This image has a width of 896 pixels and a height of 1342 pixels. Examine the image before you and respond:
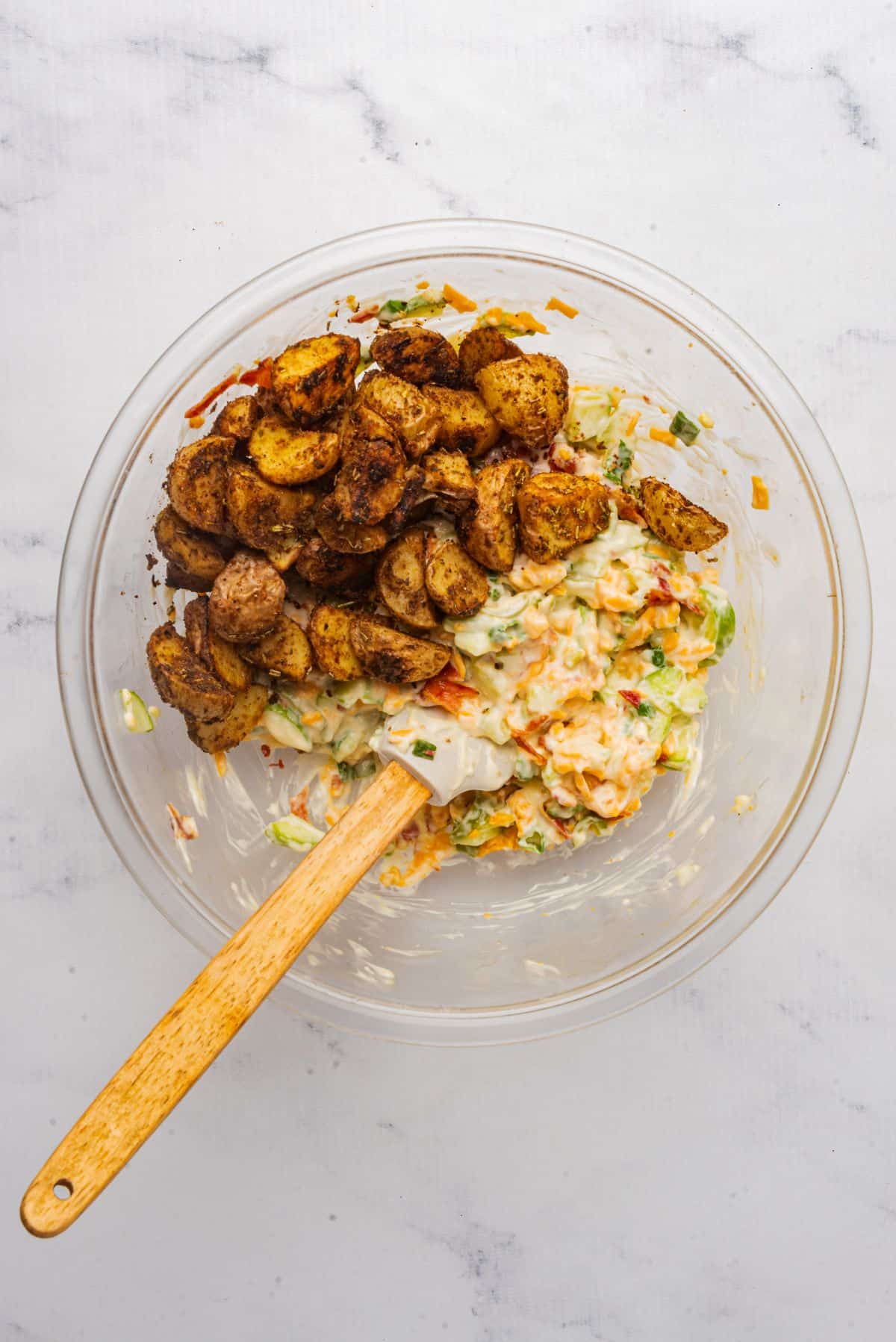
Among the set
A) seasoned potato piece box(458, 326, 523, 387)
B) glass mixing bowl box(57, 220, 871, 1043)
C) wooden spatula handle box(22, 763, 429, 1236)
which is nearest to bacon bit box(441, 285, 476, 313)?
glass mixing bowl box(57, 220, 871, 1043)

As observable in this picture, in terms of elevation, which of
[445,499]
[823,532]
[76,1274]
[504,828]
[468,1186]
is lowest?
[76,1274]

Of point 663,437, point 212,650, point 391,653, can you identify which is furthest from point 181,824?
point 663,437

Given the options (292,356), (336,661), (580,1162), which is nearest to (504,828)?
(336,661)

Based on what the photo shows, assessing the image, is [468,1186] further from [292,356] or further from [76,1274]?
[292,356]

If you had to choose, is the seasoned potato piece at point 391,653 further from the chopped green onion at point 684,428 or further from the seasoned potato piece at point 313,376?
the chopped green onion at point 684,428

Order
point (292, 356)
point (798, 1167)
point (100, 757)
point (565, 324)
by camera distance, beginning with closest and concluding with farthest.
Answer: point (292, 356) < point (100, 757) < point (565, 324) < point (798, 1167)

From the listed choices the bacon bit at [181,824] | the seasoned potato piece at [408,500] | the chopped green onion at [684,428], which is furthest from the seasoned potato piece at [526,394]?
the bacon bit at [181,824]

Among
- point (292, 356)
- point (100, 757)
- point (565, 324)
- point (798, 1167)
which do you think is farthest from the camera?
point (798, 1167)
